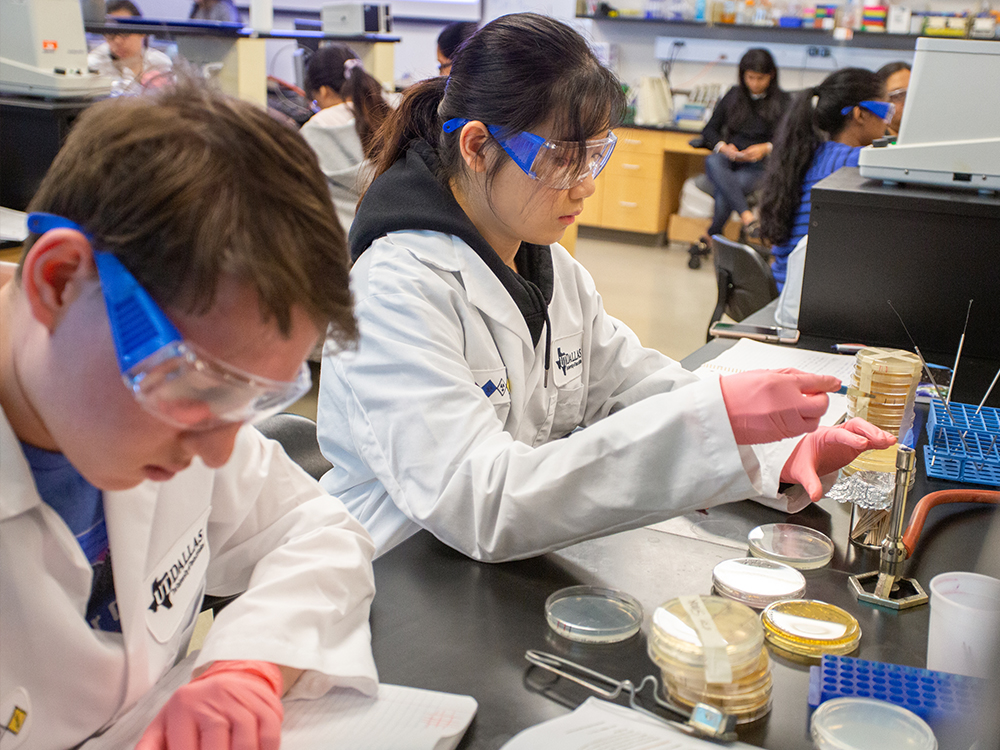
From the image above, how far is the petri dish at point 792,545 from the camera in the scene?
3.54ft

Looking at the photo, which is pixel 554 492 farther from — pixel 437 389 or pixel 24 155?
pixel 24 155

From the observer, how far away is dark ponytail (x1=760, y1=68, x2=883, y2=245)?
3143mm

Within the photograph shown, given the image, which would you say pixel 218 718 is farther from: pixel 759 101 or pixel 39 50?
pixel 759 101

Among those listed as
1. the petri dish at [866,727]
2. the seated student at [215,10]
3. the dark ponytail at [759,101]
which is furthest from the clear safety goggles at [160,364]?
the seated student at [215,10]

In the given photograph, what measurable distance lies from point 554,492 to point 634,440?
0.36 feet

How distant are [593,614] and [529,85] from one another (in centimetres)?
74

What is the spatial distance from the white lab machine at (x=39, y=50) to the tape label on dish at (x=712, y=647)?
2888 mm

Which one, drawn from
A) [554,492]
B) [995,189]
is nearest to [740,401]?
[554,492]

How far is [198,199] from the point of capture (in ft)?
1.93

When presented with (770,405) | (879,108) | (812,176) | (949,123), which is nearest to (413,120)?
(770,405)

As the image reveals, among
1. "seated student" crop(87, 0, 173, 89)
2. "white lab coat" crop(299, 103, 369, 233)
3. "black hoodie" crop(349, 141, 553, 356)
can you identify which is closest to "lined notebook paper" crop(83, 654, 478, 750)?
"black hoodie" crop(349, 141, 553, 356)

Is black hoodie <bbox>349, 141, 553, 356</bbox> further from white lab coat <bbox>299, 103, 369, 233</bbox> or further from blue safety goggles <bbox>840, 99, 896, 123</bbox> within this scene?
blue safety goggles <bbox>840, 99, 896, 123</bbox>

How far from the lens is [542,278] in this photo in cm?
155

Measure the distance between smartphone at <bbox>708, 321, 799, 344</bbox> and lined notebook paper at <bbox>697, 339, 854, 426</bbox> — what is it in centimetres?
5
